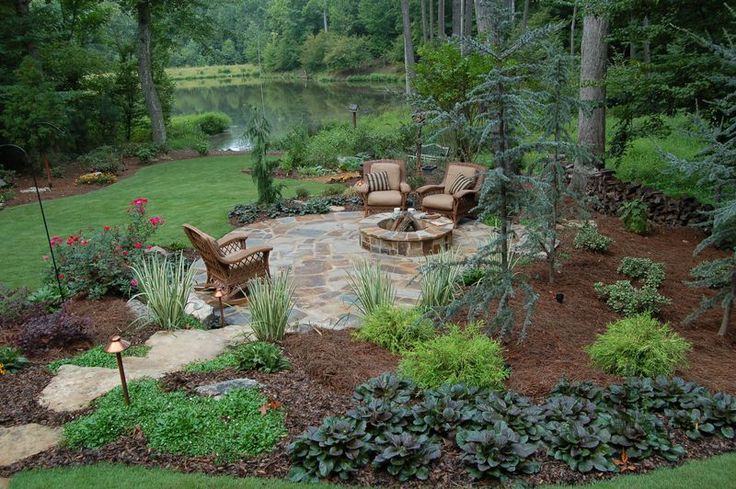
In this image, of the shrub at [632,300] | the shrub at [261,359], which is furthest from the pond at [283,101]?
the shrub at [261,359]

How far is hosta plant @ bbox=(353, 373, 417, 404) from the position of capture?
11.5ft

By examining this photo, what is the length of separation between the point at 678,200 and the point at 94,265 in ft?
24.6

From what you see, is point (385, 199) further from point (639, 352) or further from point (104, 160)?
point (104, 160)

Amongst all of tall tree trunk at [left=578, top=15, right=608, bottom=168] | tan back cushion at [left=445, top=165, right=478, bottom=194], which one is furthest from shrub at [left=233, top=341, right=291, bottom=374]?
tall tree trunk at [left=578, top=15, right=608, bottom=168]

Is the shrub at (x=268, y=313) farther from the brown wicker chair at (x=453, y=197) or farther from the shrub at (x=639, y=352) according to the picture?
the brown wicker chair at (x=453, y=197)

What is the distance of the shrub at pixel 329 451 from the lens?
2.90m

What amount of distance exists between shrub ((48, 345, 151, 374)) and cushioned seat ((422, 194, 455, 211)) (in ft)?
16.6

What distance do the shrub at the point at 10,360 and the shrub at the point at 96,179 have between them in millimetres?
10428

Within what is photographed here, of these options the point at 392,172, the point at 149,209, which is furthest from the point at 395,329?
the point at 149,209

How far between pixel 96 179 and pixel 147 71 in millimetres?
5519

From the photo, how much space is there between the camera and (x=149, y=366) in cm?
422

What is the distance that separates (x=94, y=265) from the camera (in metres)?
5.84

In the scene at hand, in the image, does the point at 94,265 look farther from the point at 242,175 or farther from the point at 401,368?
the point at 242,175

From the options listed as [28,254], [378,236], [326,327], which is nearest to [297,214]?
[378,236]
